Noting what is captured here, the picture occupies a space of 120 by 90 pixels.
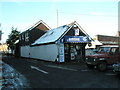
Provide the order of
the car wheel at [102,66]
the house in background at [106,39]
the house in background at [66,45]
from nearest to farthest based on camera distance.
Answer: the car wheel at [102,66] < the house in background at [66,45] < the house in background at [106,39]

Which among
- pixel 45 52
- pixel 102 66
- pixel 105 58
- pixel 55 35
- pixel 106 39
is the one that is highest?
pixel 106 39

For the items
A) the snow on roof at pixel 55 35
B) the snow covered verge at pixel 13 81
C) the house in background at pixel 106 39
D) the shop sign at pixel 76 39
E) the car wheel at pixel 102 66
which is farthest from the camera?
the house in background at pixel 106 39

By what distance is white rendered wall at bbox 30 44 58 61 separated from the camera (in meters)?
17.4

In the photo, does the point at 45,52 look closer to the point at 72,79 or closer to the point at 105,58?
the point at 105,58

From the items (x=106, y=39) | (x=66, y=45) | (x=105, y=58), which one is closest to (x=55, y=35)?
(x=66, y=45)

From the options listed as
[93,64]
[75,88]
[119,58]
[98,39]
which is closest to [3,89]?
[75,88]

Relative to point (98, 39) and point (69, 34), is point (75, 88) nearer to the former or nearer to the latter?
point (69, 34)

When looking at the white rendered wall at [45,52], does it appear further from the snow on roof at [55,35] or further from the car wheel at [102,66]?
the car wheel at [102,66]

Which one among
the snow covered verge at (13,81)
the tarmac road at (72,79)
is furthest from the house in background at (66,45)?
the snow covered verge at (13,81)

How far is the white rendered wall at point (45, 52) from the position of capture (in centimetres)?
1741

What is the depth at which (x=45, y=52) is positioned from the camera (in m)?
19.7

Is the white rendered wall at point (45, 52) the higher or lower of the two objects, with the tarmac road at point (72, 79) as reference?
higher

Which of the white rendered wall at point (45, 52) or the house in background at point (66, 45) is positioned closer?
the house in background at point (66, 45)

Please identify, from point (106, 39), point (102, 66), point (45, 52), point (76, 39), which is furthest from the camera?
point (106, 39)
